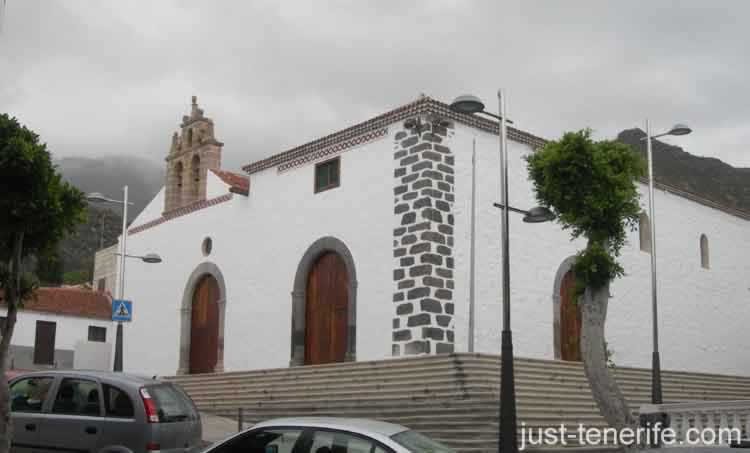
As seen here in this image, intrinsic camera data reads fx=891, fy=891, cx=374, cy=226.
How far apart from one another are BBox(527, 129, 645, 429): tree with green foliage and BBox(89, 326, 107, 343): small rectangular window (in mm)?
19011

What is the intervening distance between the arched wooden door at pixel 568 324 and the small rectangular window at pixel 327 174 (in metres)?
5.44

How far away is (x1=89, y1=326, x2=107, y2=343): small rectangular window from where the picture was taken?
2848 centimetres

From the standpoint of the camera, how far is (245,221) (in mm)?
21688

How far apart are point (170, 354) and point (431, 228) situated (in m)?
10.4

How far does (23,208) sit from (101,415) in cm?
230

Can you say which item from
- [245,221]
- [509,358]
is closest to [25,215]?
[509,358]

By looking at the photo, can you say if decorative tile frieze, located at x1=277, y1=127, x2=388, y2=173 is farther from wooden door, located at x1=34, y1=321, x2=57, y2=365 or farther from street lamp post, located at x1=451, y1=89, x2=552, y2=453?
wooden door, located at x1=34, y1=321, x2=57, y2=365

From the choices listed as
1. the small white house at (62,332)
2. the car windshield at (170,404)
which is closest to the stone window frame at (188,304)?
the small white house at (62,332)

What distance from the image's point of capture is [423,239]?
55.0 ft

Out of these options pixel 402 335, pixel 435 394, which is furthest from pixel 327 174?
pixel 435 394

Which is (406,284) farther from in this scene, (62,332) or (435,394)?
(62,332)

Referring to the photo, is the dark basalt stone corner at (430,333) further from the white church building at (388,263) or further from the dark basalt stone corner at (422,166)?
the dark basalt stone corner at (422,166)

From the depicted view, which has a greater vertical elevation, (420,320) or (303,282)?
(303,282)

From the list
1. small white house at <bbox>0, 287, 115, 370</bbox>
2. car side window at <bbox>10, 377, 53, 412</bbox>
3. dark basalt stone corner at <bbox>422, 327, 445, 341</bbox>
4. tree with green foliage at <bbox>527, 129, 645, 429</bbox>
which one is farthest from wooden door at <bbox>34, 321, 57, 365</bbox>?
tree with green foliage at <bbox>527, 129, 645, 429</bbox>
